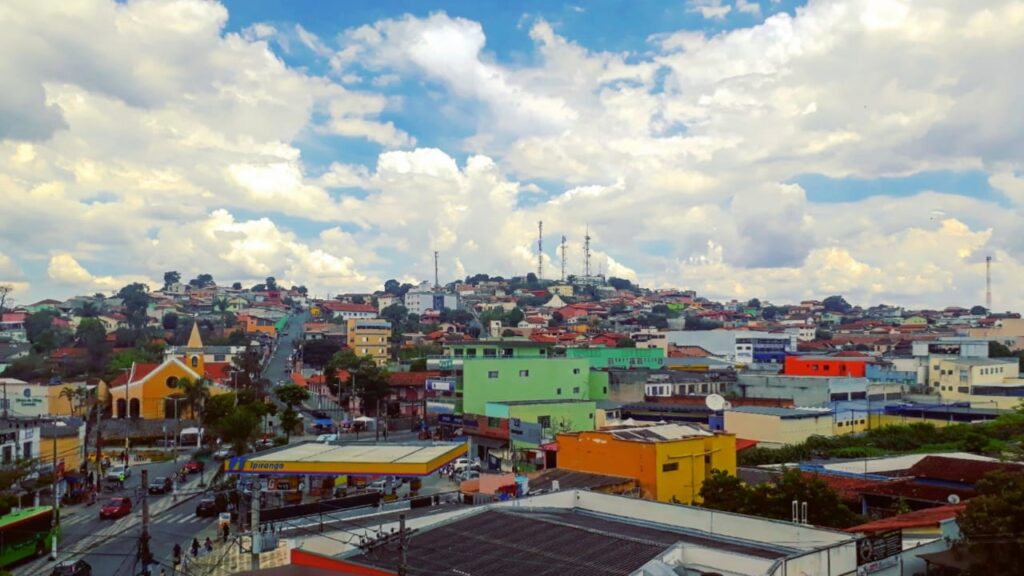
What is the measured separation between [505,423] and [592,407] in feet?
15.1

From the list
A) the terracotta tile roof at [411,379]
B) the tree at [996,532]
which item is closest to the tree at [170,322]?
the terracotta tile roof at [411,379]

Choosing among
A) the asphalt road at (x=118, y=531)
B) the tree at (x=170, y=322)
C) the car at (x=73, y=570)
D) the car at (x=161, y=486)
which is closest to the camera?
the car at (x=73, y=570)

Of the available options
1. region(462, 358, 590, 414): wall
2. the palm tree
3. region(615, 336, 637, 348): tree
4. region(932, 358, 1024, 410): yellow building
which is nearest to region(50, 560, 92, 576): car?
region(462, 358, 590, 414): wall

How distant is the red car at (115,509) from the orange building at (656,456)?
1443 centimetres

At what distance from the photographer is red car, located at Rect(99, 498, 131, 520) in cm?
2740

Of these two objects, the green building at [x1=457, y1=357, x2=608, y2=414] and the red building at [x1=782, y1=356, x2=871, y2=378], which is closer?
the green building at [x1=457, y1=357, x2=608, y2=414]

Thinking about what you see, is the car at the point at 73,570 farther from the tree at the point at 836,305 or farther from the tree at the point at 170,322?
the tree at the point at 836,305

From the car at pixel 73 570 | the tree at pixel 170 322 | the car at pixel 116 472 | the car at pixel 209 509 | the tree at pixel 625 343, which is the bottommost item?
the car at pixel 116 472

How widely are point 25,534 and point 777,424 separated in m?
28.5

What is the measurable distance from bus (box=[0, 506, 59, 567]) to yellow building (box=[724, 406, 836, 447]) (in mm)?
25585

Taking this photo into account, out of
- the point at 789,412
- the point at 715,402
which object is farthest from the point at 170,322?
the point at 789,412

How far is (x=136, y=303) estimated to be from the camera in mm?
133875

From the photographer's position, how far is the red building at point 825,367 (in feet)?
188

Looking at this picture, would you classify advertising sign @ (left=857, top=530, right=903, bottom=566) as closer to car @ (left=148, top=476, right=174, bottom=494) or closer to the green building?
car @ (left=148, top=476, right=174, bottom=494)
